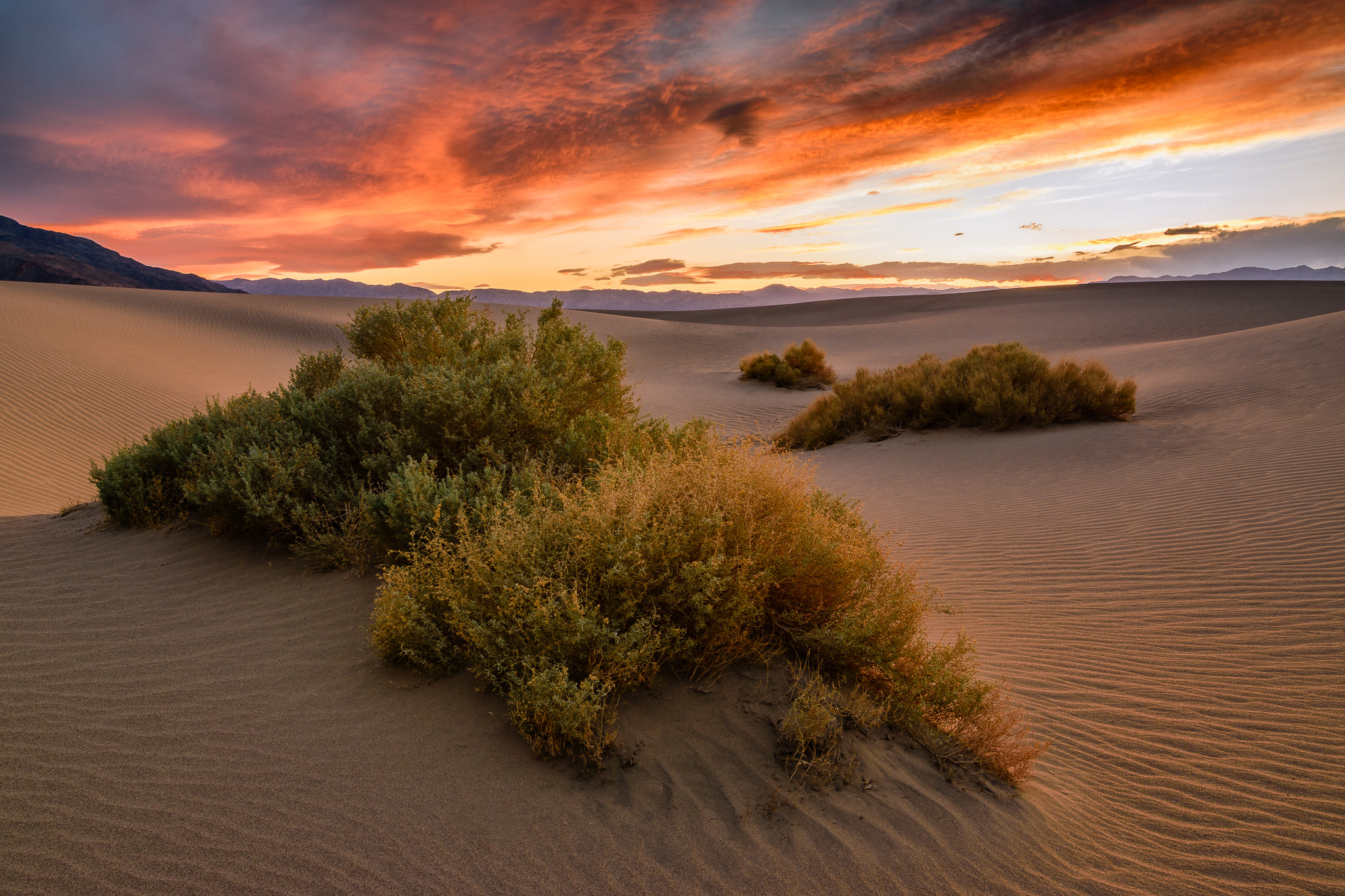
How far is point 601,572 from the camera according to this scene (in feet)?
11.1

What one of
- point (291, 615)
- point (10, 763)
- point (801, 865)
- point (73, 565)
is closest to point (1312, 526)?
point (801, 865)

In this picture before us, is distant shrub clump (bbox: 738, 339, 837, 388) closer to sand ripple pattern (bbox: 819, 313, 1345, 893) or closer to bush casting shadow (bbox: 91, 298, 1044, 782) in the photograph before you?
sand ripple pattern (bbox: 819, 313, 1345, 893)

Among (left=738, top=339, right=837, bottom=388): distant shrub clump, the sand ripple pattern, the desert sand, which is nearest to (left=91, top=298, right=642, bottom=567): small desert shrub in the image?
A: the desert sand

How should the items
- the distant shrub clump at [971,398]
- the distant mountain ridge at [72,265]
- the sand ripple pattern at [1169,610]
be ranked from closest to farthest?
the sand ripple pattern at [1169,610]
the distant shrub clump at [971,398]
the distant mountain ridge at [72,265]

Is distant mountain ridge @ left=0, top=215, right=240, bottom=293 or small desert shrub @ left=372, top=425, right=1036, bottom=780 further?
distant mountain ridge @ left=0, top=215, right=240, bottom=293

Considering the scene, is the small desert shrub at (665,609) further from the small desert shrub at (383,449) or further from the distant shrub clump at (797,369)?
the distant shrub clump at (797,369)

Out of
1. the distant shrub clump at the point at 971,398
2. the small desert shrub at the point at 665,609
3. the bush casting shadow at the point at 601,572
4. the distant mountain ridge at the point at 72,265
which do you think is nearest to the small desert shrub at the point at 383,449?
the bush casting shadow at the point at 601,572

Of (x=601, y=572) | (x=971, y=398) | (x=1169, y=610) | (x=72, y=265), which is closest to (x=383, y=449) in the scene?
(x=601, y=572)

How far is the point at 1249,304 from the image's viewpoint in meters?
37.6

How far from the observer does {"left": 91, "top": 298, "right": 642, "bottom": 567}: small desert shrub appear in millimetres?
4926

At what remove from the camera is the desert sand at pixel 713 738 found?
101 inches

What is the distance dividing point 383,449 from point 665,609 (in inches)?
140

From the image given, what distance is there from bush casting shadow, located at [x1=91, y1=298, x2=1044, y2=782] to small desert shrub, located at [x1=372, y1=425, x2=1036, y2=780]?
12 millimetres

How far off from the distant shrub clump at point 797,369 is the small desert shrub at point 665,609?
1743 cm
